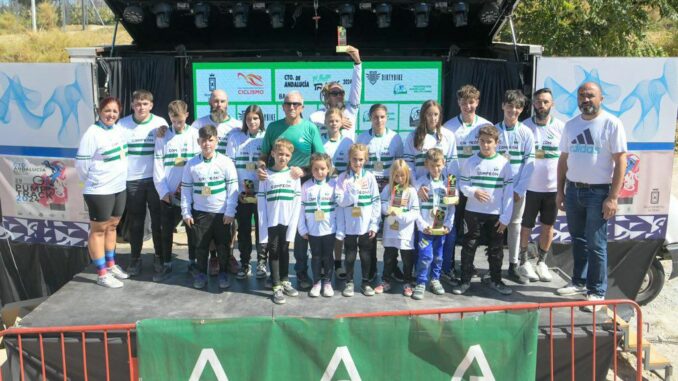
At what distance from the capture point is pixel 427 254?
16.7 ft

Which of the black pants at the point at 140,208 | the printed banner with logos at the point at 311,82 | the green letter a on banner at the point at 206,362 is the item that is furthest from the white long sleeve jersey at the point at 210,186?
the printed banner with logos at the point at 311,82

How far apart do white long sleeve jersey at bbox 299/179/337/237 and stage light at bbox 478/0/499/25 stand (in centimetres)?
414

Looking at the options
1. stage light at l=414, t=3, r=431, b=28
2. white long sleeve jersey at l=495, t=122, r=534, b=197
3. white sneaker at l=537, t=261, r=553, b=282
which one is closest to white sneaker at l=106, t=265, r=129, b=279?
white long sleeve jersey at l=495, t=122, r=534, b=197

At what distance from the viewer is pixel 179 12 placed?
855 cm

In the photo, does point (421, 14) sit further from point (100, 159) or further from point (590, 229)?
point (100, 159)

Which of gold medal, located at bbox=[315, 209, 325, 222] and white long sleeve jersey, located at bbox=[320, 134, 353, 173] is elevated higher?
white long sleeve jersey, located at bbox=[320, 134, 353, 173]

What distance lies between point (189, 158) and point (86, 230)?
6.69 feet

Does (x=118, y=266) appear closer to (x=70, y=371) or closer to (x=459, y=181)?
(x=70, y=371)

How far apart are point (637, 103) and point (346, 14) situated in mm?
3687

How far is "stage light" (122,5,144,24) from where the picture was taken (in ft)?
26.9

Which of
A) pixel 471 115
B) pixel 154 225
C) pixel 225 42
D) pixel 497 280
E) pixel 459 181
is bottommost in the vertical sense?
pixel 497 280

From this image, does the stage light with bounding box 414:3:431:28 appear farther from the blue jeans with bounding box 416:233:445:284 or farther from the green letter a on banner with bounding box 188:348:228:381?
the green letter a on banner with bounding box 188:348:228:381

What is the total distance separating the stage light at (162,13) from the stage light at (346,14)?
6.99ft

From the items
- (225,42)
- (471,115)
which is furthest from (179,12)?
(471,115)
